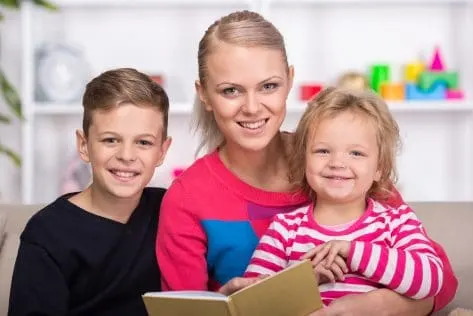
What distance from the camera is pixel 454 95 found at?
4.86 meters

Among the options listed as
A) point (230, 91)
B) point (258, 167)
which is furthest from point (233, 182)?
point (230, 91)

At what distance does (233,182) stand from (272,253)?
22 centimetres

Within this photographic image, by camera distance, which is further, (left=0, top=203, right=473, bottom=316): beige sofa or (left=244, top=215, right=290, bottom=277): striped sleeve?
(left=0, top=203, right=473, bottom=316): beige sofa

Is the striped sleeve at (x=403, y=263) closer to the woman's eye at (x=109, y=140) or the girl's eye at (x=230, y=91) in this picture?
the girl's eye at (x=230, y=91)

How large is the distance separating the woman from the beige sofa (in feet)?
0.66

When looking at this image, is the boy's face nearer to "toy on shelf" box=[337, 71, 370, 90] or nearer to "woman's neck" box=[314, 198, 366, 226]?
"woman's neck" box=[314, 198, 366, 226]

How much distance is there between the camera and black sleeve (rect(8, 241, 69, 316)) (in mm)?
2086

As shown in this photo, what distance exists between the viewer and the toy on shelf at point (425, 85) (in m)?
4.83

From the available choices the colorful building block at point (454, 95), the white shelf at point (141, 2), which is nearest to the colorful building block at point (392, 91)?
the colorful building block at point (454, 95)

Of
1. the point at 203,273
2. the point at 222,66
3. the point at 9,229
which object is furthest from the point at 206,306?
the point at 9,229

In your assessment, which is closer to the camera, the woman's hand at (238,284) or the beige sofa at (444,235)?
the woman's hand at (238,284)

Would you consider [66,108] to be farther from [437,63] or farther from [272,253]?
[272,253]

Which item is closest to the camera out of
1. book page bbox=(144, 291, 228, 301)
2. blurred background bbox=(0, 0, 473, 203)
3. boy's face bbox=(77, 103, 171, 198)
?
book page bbox=(144, 291, 228, 301)

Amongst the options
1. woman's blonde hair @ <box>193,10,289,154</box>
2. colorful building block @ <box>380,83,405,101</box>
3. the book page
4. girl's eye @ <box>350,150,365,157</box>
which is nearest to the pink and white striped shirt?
girl's eye @ <box>350,150,365,157</box>
